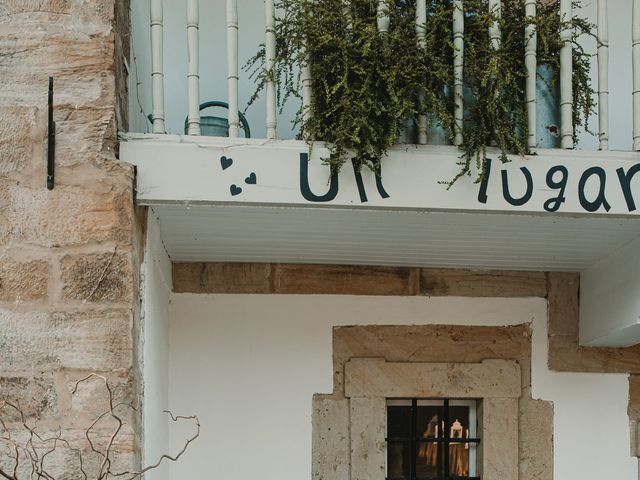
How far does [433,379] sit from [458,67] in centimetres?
152

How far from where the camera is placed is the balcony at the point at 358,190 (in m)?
2.68

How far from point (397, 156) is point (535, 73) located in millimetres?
577

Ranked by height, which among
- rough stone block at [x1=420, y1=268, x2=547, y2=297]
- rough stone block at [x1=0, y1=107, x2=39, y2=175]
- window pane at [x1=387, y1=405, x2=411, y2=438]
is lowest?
window pane at [x1=387, y1=405, x2=411, y2=438]

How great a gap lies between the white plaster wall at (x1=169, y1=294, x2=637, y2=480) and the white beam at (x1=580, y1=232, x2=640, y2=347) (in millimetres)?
228

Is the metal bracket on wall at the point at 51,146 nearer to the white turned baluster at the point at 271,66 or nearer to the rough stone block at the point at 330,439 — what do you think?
the white turned baluster at the point at 271,66

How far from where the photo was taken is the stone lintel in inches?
142

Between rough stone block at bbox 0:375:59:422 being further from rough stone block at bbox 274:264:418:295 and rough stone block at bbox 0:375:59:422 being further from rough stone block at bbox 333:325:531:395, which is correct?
rough stone block at bbox 333:325:531:395

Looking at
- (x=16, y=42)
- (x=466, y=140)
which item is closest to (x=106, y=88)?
(x=16, y=42)

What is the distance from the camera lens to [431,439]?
375cm

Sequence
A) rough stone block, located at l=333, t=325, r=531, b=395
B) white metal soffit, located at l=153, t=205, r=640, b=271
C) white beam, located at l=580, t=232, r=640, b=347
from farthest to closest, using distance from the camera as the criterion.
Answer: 1. rough stone block, located at l=333, t=325, r=531, b=395
2. white beam, located at l=580, t=232, r=640, b=347
3. white metal soffit, located at l=153, t=205, r=640, b=271

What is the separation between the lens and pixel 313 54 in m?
2.71

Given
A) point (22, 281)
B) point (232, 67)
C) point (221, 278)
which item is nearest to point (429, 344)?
point (221, 278)

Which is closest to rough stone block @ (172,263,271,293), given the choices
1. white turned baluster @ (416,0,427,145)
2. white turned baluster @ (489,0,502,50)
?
white turned baluster @ (416,0,427,145)

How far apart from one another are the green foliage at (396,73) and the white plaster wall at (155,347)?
0.73 metres
